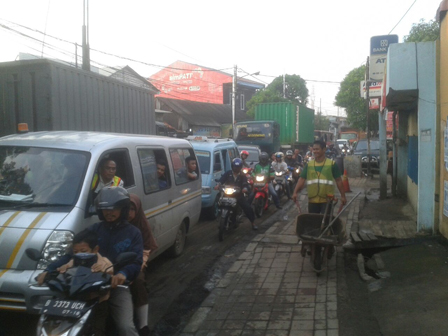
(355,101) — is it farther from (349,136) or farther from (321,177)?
(321,177)

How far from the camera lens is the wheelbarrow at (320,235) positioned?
6520 mm

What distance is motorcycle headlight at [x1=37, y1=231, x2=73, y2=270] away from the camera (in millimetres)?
4324

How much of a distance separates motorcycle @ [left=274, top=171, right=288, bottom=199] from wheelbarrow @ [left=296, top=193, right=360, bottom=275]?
6.38m

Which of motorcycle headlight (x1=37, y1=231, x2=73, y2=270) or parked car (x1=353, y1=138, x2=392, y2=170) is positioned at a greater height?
parked car (x1=353, y1=138, x2=392, y2=170)

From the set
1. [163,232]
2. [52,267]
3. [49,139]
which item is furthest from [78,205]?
[163,232]

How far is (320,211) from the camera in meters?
7.43

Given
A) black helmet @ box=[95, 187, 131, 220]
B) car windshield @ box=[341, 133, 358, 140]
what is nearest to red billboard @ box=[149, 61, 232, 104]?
car windshield @ box=[341, 133, 358, 140]

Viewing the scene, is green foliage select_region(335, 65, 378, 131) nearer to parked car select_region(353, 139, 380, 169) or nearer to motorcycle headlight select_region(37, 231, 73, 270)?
parked car select_region(353, 139, 380, 169)

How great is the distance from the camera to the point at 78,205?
188 inches

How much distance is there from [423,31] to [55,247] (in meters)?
25.9

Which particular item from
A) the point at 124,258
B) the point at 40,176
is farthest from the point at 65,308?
the point at 40,176

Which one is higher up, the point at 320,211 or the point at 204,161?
the point at 204,161

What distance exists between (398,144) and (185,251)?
28.9 ft

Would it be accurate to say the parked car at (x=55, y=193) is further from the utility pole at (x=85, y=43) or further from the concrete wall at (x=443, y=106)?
the utility pole at (x=85, y=43)
